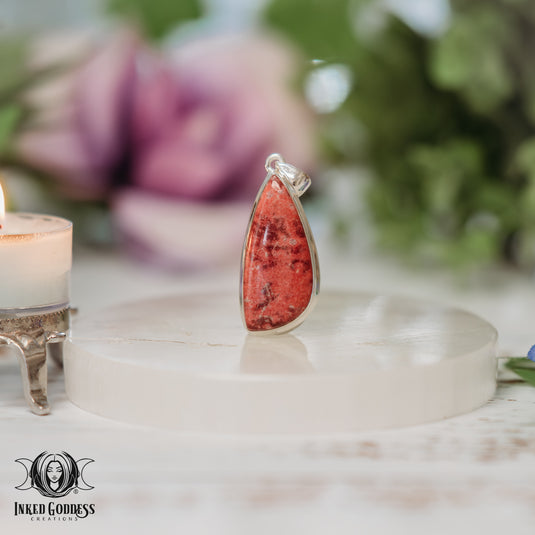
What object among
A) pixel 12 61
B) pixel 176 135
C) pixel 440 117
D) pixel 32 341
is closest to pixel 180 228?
pixel 176 135

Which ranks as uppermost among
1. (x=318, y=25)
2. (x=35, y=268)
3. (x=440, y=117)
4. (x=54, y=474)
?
(x=318, y=25)

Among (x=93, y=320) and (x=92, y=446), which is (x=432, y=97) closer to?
(x=93, y=320)

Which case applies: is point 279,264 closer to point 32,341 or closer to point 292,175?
point 292,175

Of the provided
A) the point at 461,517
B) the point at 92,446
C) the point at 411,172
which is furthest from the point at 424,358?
the point at 411,172

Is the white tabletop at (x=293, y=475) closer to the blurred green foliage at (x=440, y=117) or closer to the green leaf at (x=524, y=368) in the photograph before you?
the green leaf at (x=524, y=368)

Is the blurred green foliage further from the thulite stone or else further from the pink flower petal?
the thulite stone

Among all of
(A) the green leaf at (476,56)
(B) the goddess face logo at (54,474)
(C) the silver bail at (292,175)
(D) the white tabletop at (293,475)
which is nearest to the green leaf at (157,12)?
(A) the green leaf at (476,56)

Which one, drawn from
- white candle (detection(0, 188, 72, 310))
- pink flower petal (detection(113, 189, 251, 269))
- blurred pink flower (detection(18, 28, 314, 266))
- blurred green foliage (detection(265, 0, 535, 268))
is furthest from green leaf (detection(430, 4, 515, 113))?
white candle (detection(0, 188, 72, 310))
